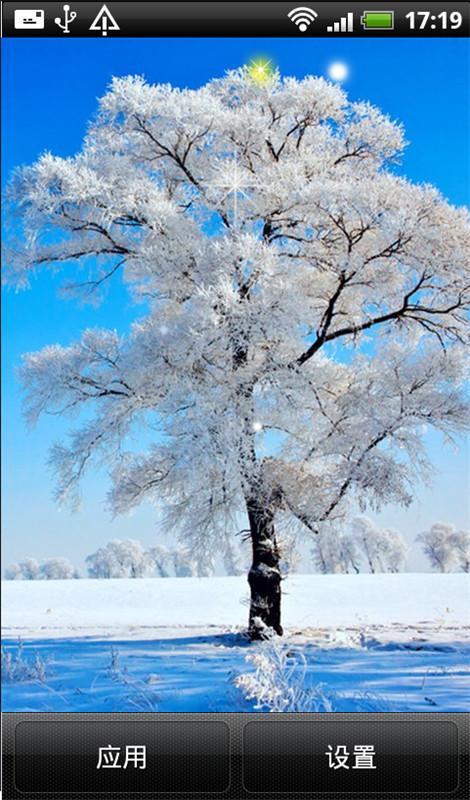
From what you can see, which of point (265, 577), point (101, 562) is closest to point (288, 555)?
point (265, 577)

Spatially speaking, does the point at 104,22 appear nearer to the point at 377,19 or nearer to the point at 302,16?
the point at 302,16

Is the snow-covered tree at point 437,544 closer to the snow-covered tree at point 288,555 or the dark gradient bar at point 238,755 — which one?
the snow-covered tree at point 288,555

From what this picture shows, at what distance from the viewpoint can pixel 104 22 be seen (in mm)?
4301

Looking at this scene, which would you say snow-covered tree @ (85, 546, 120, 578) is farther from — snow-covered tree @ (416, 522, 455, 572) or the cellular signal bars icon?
the cellular signal bars icon

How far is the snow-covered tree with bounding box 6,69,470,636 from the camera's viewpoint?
343 inches

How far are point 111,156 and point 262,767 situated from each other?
784cm

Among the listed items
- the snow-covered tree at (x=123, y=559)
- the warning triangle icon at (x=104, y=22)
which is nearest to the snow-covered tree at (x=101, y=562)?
the snow-covered tree at (x=123, y=559)

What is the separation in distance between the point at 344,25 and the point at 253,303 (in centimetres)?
447

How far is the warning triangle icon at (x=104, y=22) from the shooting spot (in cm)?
428

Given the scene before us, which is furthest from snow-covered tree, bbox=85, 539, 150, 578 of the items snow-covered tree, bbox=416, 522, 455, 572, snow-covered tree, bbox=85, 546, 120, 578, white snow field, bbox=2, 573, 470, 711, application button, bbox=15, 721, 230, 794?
application button, bbox=15, 721, 230, 794

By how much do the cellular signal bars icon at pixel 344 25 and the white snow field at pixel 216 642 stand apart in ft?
12.5

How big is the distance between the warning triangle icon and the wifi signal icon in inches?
40.0

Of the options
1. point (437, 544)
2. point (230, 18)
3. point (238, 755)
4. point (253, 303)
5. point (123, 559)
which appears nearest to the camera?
point (238, 755)

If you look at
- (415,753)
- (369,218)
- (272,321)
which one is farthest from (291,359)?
(415,753)
